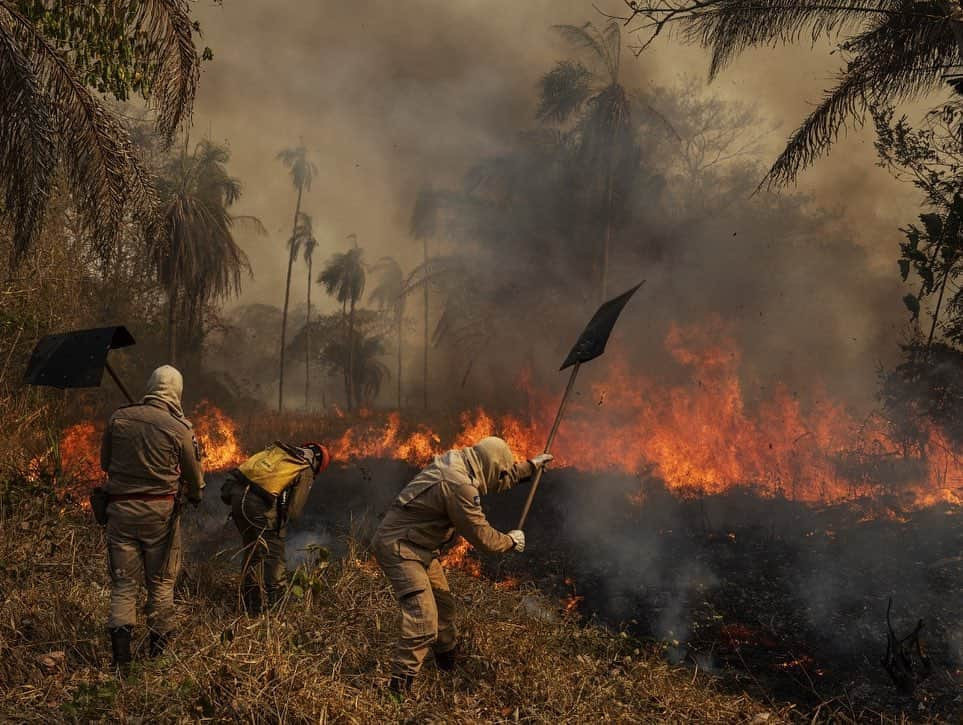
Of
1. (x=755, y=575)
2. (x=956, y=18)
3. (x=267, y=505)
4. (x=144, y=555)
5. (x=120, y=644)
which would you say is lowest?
(x=755, y=575)

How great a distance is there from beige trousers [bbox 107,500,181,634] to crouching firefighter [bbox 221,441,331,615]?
0.79 m

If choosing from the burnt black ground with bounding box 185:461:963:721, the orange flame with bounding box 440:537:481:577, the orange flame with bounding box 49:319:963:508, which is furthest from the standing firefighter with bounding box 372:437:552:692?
the orange flame with bounding box 49:319:963:508

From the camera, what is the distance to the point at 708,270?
67.1 feet

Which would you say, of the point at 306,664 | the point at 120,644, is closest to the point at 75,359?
the point at 120,644

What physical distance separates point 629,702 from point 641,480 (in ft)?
29.8

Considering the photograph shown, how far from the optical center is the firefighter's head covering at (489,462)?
14.2 feet

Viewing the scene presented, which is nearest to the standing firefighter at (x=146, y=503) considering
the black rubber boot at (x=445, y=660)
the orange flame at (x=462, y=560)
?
the black rubber boot at (x=445, y=660)

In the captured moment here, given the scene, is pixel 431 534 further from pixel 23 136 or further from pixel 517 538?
pixel 23 136

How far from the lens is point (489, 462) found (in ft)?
14.2

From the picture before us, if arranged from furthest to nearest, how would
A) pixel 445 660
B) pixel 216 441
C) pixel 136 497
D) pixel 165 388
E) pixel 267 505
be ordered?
pixel 216 441
pixel 267 505
pixel 165 388
pixel 136 497
pixel 445 660

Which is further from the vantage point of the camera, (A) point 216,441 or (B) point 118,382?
(A) point 216,441

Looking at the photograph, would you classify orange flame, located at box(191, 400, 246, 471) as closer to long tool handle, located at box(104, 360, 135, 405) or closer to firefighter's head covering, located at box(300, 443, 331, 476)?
long tool handle, located at box(104, 360, 135, 405)

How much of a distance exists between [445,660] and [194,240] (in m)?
20.2

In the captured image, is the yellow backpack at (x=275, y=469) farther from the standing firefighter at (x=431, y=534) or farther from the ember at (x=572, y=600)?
the ember at (x=572, y=600)
